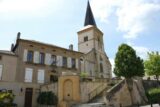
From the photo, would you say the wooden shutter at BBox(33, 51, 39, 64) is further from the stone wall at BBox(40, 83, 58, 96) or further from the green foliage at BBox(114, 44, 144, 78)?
the green foliage at BBox(114, 44, 144, 78)

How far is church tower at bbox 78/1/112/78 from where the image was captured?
124 ft

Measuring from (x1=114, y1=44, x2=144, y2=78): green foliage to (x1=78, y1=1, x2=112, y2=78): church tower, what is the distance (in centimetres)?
1235

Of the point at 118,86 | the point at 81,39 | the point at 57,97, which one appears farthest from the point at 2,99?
the point at 81,39

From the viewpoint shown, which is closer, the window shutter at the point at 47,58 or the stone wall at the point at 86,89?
the stone wall at the point at 86,89

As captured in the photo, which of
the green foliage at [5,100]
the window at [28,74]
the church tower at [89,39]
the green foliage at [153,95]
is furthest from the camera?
the church tower at [89,39]

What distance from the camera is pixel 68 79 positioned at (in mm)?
22250

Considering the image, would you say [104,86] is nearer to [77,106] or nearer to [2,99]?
[77,106]

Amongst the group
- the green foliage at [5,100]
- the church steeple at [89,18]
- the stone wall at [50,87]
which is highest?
the church steeple at [89,18]

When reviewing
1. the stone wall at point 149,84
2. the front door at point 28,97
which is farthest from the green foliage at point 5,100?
the stone wall at point 149,84

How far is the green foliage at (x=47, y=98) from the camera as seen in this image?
22.1 meters

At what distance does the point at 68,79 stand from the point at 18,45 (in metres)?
8.39

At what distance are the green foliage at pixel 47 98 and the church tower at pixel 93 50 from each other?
497 inches

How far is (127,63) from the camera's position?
23.1 metres

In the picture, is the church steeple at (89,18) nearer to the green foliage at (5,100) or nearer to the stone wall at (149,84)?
the stone wall at (149,84)
